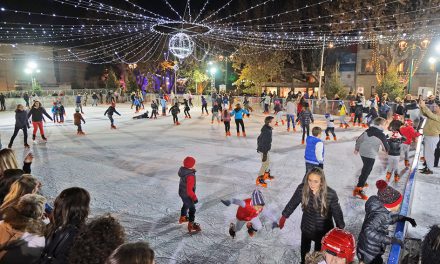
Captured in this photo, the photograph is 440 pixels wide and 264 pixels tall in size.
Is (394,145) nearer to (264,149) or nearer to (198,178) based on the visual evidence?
(264,149)

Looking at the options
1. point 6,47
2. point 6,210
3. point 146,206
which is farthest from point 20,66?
point 6,210

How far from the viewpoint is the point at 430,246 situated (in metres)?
2.28

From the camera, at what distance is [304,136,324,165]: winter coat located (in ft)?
19.7

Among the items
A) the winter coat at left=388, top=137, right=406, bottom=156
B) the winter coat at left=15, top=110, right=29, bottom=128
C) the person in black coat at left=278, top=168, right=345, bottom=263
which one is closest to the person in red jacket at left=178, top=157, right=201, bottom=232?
the person in black coat at left=278, top=168, right=345, bottom=263

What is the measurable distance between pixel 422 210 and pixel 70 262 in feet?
19.0

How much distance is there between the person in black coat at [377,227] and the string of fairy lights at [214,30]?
745 inches

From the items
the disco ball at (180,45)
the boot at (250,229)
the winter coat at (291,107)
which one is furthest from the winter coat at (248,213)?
the disco ball at (180,45)

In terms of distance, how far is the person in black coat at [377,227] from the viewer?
3.14 m

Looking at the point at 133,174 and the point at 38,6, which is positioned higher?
the point at 38,6

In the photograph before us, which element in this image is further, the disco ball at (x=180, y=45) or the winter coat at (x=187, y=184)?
the disco ball at (x=180, y=45)

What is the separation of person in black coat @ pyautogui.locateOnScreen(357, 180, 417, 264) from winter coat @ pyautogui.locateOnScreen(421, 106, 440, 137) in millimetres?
5196

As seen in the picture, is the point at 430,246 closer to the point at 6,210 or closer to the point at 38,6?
the point at 6,210

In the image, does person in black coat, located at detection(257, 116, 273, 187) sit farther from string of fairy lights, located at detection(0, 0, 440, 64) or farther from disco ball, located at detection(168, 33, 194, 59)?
string of fairy lights, located at detection(0, 0, 440, 64)

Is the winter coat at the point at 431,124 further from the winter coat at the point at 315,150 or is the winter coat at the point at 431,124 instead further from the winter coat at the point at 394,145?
the winter coat at the point at 315,150
